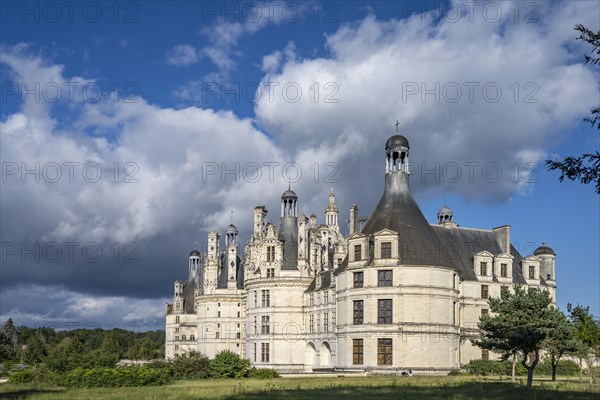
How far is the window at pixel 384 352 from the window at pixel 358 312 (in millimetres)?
2780

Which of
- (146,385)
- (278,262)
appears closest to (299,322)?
(278,262)

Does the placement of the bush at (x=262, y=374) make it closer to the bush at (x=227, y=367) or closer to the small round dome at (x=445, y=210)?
the bush at (x=227, y=367)

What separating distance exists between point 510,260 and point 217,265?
39.2m

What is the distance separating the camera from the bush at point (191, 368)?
57.1 metres

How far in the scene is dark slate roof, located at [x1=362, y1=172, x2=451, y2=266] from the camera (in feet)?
206

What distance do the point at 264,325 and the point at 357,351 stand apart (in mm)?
18615

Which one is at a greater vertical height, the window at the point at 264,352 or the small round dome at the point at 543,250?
the small round dome at the point at 543,250

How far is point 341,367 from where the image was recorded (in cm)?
6456

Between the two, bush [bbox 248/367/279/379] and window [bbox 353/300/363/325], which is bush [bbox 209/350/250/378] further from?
window [bbox 353/300/363/325]

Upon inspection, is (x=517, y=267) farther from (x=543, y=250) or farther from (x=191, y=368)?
(x=191, y=368)

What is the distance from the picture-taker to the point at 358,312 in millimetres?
63969

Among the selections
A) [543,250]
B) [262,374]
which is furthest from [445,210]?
[262,374]

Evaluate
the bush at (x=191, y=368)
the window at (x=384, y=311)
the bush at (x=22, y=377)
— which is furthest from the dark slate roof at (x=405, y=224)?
the bush at (x=22, y=377)

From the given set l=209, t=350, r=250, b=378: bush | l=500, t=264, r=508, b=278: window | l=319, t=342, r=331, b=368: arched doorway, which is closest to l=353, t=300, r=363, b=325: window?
l=209, t=350, r=250, b=378: bush
